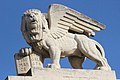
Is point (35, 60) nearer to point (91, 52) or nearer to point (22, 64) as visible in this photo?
point (22, 64)

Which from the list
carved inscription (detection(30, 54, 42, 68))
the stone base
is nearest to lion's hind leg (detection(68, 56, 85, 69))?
the stone base

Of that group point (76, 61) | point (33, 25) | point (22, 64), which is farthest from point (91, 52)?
point (22, 64)

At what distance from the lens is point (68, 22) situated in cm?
A: 1346

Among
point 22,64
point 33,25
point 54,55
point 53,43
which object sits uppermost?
point 33,25

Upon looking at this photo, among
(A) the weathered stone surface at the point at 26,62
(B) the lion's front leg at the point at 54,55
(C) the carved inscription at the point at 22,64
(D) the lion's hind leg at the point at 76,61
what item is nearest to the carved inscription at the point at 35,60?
(A) the weathered stone surface at the point at 26,62

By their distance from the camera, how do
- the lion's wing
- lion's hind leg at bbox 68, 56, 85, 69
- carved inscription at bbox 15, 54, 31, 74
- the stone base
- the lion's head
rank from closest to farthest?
the stone base, carved inscription at bbox 15, 54, 31, 74, the lion's head, the lion's wing, lion's hind leg at bbox 68, 56, 85, 69

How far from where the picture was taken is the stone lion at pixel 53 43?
12875 mm

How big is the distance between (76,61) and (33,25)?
166 centimetres

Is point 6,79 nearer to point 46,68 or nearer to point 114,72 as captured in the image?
point 46,68

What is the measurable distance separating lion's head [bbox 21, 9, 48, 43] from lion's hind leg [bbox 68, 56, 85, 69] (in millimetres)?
1246

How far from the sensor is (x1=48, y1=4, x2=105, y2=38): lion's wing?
43.3ft

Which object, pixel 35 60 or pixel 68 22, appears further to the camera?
pixel 68 22

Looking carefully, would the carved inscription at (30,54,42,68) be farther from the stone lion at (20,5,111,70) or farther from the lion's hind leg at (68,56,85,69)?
the lion's hind leg at (68,56,85,69)

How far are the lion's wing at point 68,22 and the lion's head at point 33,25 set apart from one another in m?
0.29
